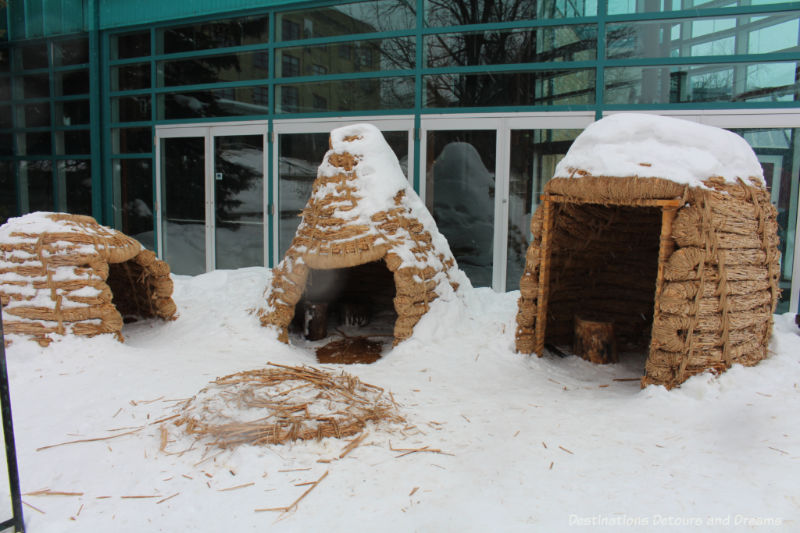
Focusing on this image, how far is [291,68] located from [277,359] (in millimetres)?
5046

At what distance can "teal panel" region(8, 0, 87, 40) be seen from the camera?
403 inches

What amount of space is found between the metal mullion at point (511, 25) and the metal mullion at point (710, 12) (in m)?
0.41

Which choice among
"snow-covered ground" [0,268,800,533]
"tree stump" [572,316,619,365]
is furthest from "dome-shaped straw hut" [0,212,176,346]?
"tree stump" [572,316,619,365]

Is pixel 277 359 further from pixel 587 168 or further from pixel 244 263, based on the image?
pixel 244 263

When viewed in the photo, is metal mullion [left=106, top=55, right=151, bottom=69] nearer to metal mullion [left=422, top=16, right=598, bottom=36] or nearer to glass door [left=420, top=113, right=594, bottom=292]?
metal mullion [left=422, top=16, right=598, bottom=36]

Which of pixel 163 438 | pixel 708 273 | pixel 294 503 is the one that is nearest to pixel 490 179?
pixel 708 273

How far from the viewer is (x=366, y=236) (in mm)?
5891

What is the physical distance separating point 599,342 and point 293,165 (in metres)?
5.21

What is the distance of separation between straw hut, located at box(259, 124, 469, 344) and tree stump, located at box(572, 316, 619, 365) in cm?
144

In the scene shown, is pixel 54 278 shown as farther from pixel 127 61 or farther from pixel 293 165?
pixel 127 61

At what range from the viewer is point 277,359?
560cm

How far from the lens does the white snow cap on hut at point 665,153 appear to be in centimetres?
451

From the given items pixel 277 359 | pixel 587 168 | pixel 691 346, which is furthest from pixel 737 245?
pixel 277 359

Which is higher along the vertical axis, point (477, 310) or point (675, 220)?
point (675, 220)
